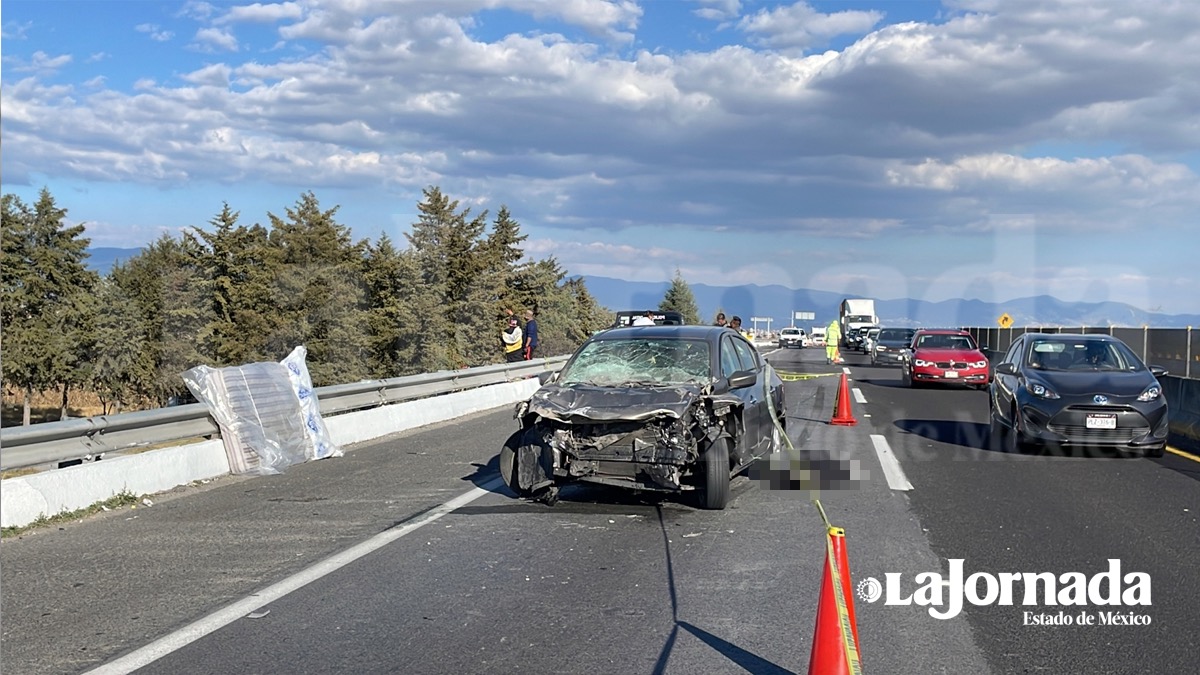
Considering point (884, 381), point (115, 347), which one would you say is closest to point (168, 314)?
point (115, 347)

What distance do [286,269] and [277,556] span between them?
6656 cm

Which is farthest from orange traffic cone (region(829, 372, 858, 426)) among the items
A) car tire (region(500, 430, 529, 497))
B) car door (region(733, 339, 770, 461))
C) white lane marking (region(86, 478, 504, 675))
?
white lane marking (region(86, 478, 504, 675))

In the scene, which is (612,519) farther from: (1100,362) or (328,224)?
(328,224)

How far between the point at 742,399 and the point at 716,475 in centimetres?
108

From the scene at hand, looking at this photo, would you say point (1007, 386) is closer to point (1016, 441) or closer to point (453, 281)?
point (1016, 441)

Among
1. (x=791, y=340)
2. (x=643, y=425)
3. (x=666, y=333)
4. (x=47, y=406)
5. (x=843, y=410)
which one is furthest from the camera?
(x=47, y=406)

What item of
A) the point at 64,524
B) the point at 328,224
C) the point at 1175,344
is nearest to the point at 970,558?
the point at 64,524

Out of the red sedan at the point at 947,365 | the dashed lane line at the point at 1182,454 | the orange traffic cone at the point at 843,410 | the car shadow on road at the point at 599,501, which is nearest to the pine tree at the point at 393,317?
the red sedan at the point at 947,365

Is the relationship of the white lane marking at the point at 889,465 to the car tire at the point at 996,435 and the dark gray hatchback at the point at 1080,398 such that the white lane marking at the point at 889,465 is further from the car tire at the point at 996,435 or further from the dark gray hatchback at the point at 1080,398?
the dark gray hatchback at the point at 1080,398

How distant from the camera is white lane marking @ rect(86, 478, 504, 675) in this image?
16.9ft

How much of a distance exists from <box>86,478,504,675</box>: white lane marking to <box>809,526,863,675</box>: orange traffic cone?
317cm

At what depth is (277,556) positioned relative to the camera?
7527 millimetres

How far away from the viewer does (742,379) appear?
9773mm

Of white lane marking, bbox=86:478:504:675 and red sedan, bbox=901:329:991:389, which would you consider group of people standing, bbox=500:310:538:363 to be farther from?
white lane marking, bbox=86:478:504:675
